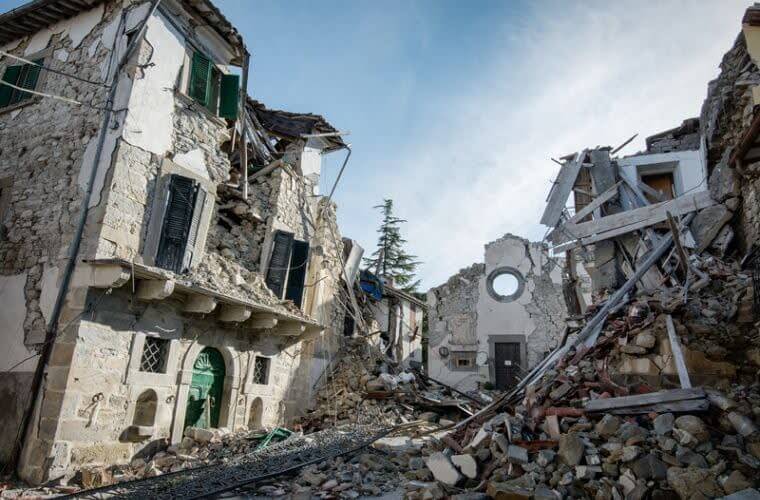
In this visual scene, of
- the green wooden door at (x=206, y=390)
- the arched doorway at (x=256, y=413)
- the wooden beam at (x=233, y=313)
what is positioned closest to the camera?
the green wooden door at (x=206, y=390)

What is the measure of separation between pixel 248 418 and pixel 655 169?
11.3 m

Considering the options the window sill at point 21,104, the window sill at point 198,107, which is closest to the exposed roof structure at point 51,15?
the window sill at point 21,104

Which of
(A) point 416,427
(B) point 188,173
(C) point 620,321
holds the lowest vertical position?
(A) point 416,427

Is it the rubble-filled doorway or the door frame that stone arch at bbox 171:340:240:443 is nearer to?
the door frame

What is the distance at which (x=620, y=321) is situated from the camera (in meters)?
6.59

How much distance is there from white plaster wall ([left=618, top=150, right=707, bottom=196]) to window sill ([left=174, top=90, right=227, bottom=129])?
9.33 metres

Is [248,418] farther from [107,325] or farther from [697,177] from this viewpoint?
[697,177]

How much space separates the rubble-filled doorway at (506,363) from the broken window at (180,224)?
13.3 m

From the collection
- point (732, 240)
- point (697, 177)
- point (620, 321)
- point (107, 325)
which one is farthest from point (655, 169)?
point (107, 325)

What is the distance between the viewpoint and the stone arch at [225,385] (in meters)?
8.17

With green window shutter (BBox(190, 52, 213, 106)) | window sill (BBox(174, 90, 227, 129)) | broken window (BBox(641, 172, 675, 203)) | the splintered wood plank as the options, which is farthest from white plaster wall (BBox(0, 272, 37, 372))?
broken window (BBox(641, 172, 675, 203))

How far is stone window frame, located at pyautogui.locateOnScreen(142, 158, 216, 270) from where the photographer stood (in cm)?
809

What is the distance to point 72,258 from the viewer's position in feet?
23.8

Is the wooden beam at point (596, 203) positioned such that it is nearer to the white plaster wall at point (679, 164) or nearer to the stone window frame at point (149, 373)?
the white plaster wall at point (679, 164)
